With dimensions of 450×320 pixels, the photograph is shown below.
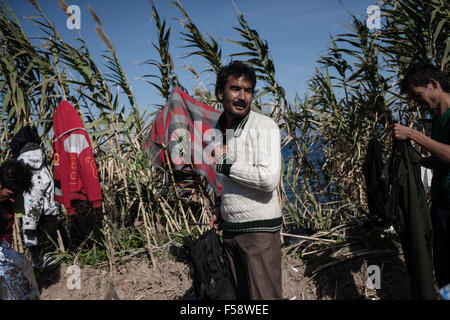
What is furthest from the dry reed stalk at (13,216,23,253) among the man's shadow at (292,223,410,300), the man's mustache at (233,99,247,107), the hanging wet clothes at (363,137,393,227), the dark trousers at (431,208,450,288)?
the dark trousers at (431,208,450,288)

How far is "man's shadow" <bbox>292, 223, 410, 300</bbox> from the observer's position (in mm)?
2535

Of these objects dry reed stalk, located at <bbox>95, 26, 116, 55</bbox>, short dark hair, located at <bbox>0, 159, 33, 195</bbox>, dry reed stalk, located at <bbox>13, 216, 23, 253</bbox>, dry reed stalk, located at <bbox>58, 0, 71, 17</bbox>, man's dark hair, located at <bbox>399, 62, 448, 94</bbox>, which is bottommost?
dry reed stalk, located at <bbox>13, 216, 23, 253</bbox>

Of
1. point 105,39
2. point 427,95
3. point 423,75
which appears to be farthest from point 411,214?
Result: point 105,39

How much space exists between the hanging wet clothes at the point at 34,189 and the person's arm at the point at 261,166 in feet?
6.10

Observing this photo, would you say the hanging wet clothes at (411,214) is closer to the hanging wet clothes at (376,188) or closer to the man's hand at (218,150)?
the hanging wet clothes at (376,188)

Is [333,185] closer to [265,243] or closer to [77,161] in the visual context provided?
[265,243]

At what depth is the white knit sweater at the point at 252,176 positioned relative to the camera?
143cm

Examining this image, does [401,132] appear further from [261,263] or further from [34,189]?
[34,189]

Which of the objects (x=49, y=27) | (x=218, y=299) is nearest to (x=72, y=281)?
(x=218, y=299)

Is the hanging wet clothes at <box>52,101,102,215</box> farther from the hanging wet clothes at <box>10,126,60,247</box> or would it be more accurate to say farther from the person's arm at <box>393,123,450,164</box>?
the person's arm at <box>393,123,450,164</box>

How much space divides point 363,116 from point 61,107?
9.44 feet

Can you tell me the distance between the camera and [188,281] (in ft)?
9.49

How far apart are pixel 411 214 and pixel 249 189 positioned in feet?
3.13

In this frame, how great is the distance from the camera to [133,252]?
3145 millimetres
